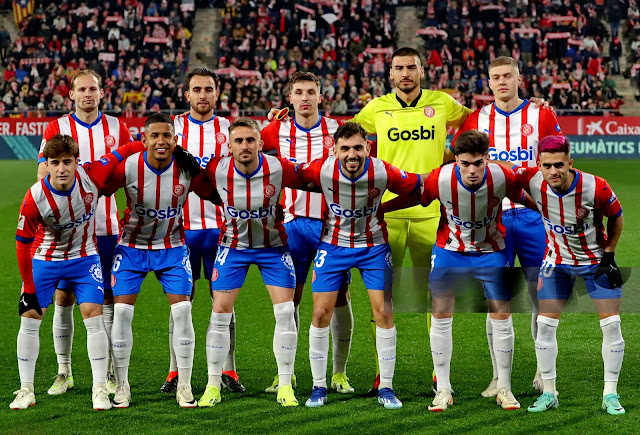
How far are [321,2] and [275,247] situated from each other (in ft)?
75.4

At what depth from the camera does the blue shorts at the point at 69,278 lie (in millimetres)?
5156

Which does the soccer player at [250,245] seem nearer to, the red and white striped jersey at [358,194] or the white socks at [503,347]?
the red and white striped jersey at [358,194]

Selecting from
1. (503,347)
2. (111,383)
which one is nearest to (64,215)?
(111,383)

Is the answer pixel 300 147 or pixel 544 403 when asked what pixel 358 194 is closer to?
pixel 300 147

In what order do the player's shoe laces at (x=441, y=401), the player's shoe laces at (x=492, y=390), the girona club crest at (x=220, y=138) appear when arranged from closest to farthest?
the player's shoe laces at (x=441, y=401)
the player's shoe laces at (x=492, y=390)
the girona club crest at (x=220, y=138)

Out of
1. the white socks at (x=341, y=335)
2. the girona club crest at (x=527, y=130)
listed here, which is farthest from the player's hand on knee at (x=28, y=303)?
the girona club crest at (x=527, y=130)

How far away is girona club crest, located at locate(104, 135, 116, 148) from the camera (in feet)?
19.1

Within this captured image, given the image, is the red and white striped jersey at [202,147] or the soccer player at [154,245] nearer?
the soccer player at [154,245]

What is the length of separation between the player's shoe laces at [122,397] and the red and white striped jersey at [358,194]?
1.53 m

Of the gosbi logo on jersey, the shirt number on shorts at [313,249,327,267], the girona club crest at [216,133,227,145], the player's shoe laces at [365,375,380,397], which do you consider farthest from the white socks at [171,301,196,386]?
the gosbi logo on jersey

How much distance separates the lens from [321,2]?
2725 centimetres

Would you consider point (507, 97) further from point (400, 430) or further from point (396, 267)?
point (400, 430)

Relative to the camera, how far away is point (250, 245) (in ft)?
17.6

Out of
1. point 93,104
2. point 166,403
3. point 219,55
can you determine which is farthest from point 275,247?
point 219,55
